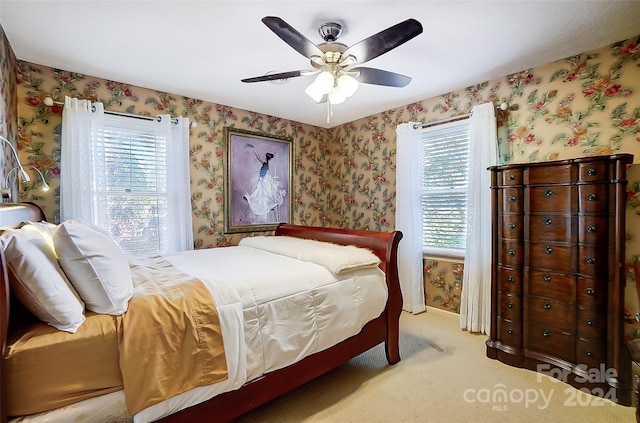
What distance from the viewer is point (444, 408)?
5.75 ft

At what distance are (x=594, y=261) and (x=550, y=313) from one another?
1.50 feet

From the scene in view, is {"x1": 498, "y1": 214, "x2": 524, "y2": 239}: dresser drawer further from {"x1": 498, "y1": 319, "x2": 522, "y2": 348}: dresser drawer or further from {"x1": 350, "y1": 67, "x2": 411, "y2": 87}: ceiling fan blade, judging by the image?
{"x1": 350, "y1": 67, "x2": 411, "y2": 87}: ceiling fan blade

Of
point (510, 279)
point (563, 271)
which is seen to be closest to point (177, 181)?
point (510, 279)

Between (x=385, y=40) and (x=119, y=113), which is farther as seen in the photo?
(x=119, y=113)

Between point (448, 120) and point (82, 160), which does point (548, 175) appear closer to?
point (448, 120)

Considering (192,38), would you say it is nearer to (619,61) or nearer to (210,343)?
(210,343)

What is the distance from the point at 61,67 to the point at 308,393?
10.5 ft

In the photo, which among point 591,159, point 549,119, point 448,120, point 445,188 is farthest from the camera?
point 445,188

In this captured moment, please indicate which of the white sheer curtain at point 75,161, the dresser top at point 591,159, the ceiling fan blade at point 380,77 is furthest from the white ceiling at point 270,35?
the dresser top at point 591,159

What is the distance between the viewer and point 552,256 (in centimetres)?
204

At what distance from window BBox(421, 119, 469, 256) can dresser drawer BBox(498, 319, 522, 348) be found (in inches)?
34.8

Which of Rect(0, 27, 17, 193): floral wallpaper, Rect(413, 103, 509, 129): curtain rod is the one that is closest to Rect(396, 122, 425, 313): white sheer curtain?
Rect(413, 103, 509, 129): curtain rod

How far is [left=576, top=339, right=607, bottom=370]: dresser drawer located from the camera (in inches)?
72.7

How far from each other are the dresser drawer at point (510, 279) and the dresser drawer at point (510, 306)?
0.16 ft
